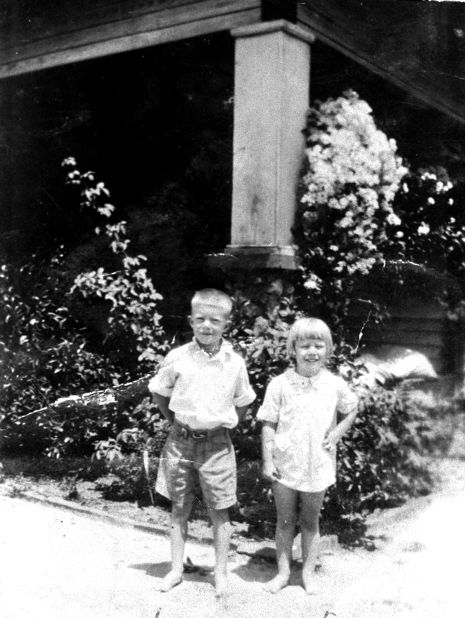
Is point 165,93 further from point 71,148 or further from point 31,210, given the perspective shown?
point 31,210

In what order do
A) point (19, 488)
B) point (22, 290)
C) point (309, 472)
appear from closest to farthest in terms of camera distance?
point (309, 472)
point (19, 488)
point (22, 290)

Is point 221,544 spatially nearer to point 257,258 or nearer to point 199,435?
point 199,435

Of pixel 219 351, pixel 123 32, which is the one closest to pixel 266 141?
pixel 123 32

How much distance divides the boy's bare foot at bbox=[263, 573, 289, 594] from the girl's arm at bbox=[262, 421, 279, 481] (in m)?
0.43

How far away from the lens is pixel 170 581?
3125 millimetres

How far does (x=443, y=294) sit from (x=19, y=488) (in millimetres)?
3737

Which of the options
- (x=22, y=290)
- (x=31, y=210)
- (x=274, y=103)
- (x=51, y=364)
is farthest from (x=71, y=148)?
(x=274, y=103)

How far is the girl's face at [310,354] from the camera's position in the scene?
3.25m

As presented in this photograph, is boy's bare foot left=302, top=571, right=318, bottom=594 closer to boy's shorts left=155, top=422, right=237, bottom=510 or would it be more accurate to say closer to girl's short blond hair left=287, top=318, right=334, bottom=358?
boy's shorts left=155, top=422, right=237, bottom=510

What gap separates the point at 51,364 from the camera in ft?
17.8

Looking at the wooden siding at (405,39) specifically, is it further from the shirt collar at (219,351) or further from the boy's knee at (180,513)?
the boy's knee at (180,513)

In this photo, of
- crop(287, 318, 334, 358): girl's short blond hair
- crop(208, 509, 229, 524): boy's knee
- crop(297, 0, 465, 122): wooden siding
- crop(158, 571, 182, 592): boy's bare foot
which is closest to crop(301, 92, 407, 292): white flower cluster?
crop(297, 0, 465, 122): wooden siding

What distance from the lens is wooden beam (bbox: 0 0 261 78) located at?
495 cm

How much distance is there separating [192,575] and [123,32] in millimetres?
4059
